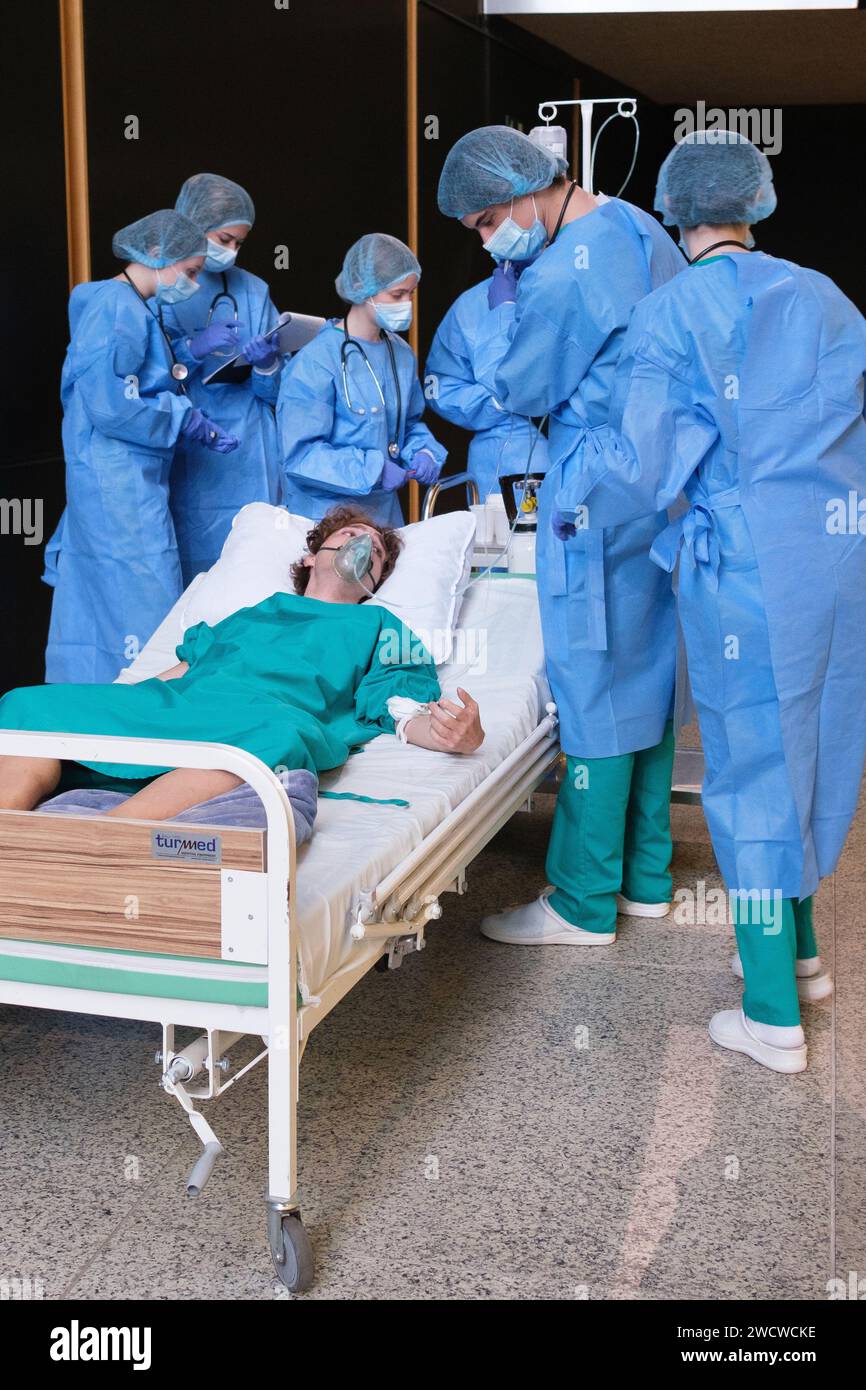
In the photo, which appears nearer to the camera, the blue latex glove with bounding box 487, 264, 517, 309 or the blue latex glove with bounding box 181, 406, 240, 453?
the blue latex glove with bounding box 487, 264, 517, 309

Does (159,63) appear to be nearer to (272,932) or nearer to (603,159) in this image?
(272,932)

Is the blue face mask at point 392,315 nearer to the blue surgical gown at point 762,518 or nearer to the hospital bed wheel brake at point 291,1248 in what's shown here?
the blue surgical gown at point 762,518

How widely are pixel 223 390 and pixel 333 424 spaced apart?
17.3 inches

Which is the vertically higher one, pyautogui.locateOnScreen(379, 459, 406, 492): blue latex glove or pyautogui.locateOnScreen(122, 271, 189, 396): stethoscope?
pyautogui.locateOnScreen(122, 271, 189, 396): stethoscope

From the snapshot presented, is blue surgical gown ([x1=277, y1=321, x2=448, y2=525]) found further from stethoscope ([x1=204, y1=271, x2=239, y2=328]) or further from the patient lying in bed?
the patient lying in bed

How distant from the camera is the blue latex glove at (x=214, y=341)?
368 centimetres

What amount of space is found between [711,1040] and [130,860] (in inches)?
49.6

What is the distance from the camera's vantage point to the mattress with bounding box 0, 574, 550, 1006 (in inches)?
70.2

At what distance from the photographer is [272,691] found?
2.48 metres

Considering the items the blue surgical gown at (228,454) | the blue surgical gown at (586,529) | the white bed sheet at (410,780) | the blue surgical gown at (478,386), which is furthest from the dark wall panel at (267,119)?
the blue surgical gown at (586,529)

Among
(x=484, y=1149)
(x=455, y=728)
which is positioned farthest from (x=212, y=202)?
(x=484, y=1149)

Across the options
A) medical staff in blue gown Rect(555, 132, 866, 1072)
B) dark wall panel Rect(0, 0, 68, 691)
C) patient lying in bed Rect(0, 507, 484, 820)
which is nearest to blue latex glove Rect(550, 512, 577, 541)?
medical staff in blue gown Rect(555, 132, 866, 1072)

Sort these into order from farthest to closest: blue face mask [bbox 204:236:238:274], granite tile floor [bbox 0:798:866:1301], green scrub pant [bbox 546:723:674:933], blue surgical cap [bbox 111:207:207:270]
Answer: blue face mask [bbox 204:236:238:274]
blue surgical cap [bbox 111:207:207:270]
green scrub pant [bbox 546:723:674:933]
granite tile floor [bbox 0:798:866:1301]

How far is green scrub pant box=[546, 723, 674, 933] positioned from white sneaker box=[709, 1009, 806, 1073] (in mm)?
470
